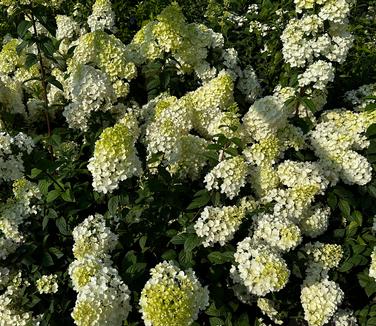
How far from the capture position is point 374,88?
16.2ft

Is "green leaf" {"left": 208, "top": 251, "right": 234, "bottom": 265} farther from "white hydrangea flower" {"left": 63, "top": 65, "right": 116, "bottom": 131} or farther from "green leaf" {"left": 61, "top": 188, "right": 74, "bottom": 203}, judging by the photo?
"white hydrangea flower" {"left": 63, "top": 65, "right": 116, "bottom": 131}

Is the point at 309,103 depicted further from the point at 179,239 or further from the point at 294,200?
the point at 179,239

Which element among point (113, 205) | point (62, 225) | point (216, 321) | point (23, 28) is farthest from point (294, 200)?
point (23, 28)

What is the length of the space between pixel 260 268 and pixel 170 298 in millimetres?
571

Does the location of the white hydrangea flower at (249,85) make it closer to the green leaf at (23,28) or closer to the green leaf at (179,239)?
the green leaf at (179,239)

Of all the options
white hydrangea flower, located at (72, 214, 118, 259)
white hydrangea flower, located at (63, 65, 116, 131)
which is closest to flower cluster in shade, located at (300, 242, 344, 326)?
white hydrangea flower, located at (72, 214, 118, 259)

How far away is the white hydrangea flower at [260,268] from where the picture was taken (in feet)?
10.5

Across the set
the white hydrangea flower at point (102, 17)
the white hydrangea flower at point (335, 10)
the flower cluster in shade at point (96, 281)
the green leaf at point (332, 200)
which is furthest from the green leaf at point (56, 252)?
the white hydrangea flower at point (335, 10)

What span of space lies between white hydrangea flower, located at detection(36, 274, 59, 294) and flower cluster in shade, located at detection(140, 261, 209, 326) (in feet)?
2.71

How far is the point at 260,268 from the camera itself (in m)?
3.23

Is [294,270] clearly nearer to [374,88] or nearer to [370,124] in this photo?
[370,124]

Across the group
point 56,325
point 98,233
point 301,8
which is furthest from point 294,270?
point 301,8

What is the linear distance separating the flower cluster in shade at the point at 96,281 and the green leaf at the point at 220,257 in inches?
24.4

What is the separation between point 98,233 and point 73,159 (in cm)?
82
